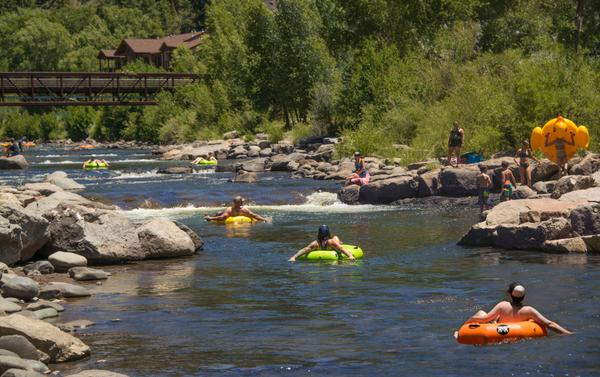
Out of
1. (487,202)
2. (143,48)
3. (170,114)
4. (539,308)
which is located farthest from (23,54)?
(539,308)

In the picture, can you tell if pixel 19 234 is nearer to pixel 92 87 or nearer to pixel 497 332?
pixel 497 332

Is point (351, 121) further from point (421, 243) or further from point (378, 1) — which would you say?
point (421, 243)

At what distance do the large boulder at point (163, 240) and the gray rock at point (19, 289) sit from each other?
5559 mm

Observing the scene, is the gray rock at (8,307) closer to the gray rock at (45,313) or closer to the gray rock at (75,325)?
the gray rock at (45,313)

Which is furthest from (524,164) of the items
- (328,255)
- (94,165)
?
(94,165)

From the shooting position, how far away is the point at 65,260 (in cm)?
2288

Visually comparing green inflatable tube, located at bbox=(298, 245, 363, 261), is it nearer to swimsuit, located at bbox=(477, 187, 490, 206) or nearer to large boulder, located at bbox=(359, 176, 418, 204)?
swimsuit, located at bbox=(477, 187, 490, 206)

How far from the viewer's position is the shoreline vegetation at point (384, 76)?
42125 mm

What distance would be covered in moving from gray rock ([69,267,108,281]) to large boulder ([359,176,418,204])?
15.4 metres

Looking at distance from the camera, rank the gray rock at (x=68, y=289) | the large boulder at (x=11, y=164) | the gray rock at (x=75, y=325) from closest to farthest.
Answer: the gray rock at (x=75, y=325) → the gray rock at (x=68, y=289) → the large boulder at (x=11, y=164)

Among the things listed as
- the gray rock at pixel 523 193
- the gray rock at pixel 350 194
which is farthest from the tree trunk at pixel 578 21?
the gray rock at pixel 523 193

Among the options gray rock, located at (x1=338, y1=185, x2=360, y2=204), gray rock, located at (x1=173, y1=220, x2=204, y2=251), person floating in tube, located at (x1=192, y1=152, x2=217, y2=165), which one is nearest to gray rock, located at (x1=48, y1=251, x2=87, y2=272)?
gray rock, located at (x1=173, y1=220, x2=204, y2=251)

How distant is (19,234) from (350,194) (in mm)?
16195

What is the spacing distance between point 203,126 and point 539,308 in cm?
6612
